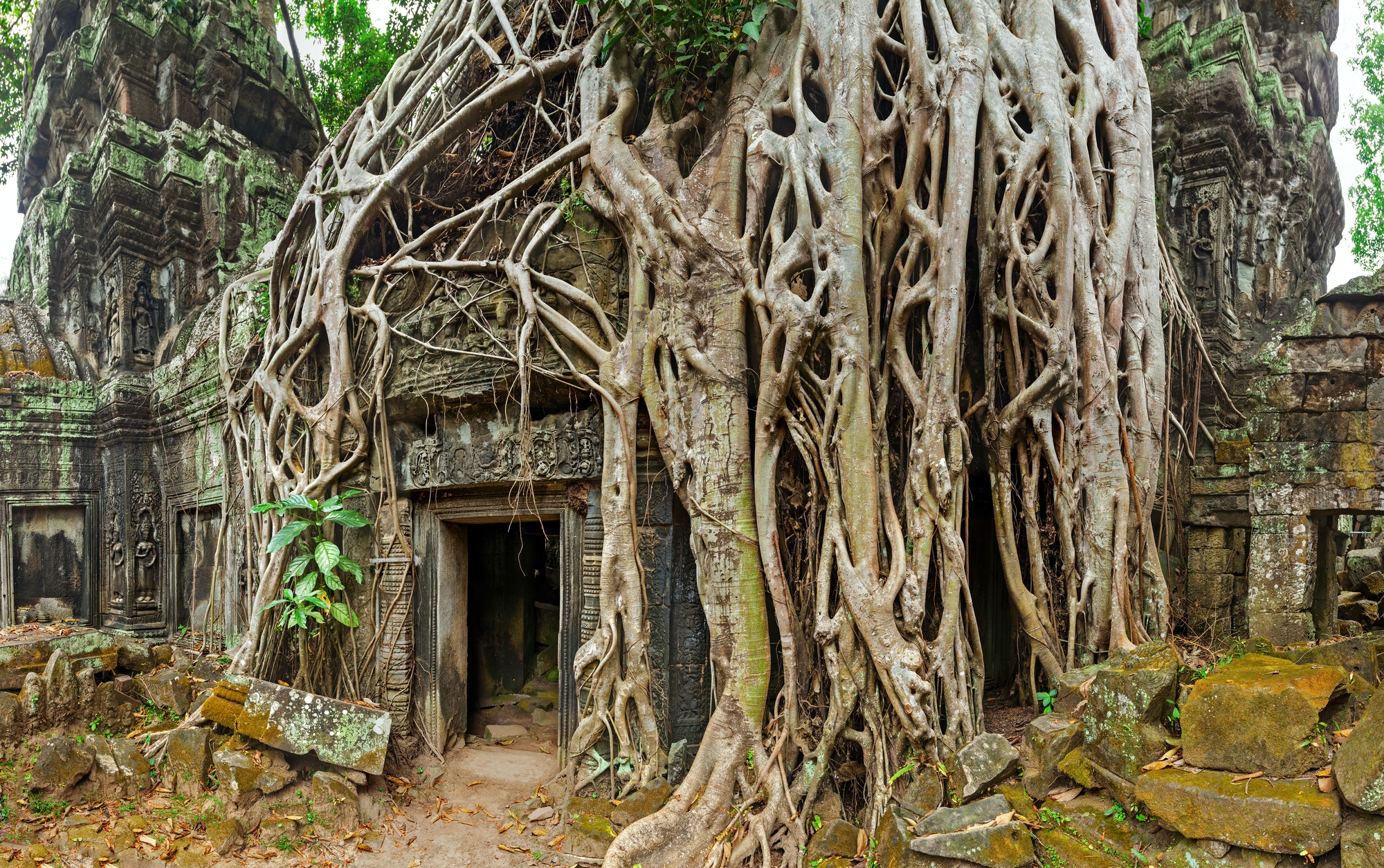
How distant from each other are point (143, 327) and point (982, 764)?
8.83 m

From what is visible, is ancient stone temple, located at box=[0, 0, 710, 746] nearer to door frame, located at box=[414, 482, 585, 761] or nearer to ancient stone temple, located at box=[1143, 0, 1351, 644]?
door frame, located at box=[414, 482, 585, 761]

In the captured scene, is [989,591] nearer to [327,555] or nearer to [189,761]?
[327,555]

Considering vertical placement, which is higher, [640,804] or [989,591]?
[989,591]

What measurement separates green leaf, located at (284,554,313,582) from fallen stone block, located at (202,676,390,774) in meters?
0.69

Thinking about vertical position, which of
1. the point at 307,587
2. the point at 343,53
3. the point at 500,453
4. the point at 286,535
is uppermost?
the point at 343,53

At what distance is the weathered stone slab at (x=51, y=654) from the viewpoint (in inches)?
186

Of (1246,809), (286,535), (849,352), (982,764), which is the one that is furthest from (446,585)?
(1246,809)

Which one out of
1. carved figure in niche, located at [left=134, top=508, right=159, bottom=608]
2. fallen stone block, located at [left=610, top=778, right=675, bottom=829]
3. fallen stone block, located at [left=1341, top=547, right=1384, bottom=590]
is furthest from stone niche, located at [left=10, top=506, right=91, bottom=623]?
fallen stone block, located at [left=1341, top=547, right=1384, bottom=590]

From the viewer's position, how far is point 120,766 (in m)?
4.20

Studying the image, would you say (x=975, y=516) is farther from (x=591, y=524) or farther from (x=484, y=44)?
(x=484, y=44)

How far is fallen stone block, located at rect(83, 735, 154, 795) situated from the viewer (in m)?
4.15

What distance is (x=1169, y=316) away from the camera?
15.3 ft

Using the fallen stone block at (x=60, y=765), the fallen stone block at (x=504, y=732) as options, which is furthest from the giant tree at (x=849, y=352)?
the fallen stone block at (x=60, y=765)

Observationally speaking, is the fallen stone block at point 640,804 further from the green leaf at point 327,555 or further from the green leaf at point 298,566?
the green leaf at point 298,566
